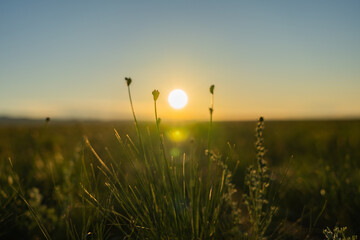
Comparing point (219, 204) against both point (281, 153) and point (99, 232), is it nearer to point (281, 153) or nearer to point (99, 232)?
point (99, 232)

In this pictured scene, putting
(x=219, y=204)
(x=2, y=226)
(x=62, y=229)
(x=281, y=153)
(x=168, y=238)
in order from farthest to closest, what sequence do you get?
1. (x=281, y=153)
2. (x=62, y=229)
3. (x=2, y=226)
4. (x=219, y=204)
5. (x=168, y=238)

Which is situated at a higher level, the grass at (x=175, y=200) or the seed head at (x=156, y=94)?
the seed head at (x=156, y=94)

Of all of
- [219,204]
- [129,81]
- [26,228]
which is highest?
[129,81]

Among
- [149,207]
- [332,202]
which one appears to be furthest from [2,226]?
[332,202]

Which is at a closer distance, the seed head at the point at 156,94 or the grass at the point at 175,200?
the seed head at the point at 156,94

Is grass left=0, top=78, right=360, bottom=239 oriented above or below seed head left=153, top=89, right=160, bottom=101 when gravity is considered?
below

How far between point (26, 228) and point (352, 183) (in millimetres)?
2819

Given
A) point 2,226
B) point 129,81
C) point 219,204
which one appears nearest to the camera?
point 129,81

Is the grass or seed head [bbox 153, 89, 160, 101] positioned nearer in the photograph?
seed head [bbox 153, 89, 160, 101]

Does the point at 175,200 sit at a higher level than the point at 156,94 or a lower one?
lower

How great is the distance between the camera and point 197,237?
1481mm

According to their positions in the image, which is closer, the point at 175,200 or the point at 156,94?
the point at 156,94

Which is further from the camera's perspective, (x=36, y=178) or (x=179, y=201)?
(x=36, y=178)

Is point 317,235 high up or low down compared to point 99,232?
down
